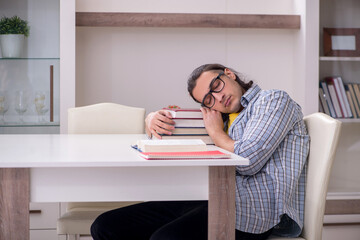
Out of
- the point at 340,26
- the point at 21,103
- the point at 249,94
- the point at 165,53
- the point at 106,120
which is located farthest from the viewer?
the point at 165,53

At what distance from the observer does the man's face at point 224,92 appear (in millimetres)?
1843

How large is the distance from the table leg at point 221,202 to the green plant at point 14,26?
2.28 meters

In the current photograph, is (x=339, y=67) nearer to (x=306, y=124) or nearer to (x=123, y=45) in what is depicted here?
(x=123, y=45)

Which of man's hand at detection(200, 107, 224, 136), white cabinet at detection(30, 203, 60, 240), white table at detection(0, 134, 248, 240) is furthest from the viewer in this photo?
white cabinet at detection(30, 203, 60, 240)

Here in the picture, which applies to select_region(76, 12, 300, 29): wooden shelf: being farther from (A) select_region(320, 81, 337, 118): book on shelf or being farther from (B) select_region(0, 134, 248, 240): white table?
(B) select_region(0, 134, 248, 240): white table

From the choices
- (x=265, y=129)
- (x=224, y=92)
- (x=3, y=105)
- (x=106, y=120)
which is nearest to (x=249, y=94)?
(x=224, y=92)

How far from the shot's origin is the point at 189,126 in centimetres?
190

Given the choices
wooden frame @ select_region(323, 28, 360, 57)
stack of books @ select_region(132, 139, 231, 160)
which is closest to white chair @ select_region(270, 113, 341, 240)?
stack of books @ select_region(132, 139, 231, 160)

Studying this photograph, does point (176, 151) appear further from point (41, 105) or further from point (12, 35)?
point (12, 35)

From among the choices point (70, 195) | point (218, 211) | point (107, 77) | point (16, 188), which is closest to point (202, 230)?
point (218, 211)

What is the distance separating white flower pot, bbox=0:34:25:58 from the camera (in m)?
3.19

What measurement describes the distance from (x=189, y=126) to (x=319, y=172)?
0.54 meters

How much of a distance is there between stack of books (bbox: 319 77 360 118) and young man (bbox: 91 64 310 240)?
1.58 m

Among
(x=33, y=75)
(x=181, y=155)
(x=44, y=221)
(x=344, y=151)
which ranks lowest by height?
(x=44, y=221)
